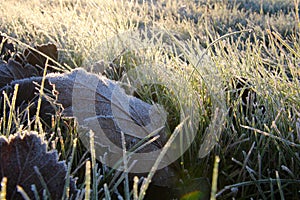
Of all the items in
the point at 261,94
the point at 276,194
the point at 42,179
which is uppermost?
the point at 42,179

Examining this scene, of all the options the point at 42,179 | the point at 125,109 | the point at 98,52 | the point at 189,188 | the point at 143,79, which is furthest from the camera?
the point at 98,52

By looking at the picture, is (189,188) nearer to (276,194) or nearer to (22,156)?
(276,194)

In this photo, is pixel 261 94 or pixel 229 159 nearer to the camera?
pixel 229 159

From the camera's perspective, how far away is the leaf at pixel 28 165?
651 millimetres

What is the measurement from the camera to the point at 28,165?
662 millimetres

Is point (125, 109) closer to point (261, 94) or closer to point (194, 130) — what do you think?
point (194, 130)

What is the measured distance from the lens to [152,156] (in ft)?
2.97

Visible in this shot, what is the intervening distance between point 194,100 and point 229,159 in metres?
0.21

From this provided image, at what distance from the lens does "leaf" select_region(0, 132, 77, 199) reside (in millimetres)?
651

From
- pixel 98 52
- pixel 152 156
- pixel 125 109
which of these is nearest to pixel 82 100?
pixel 125 109

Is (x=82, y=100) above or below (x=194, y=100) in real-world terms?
above

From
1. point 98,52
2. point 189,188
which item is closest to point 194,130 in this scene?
point 189,188

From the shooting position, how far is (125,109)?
0.96 m

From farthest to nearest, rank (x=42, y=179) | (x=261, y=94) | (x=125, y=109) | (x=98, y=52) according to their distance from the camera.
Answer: (x=98, y=52), (x=261, y=94), (x=125, y=109), (x=42, y=179)
